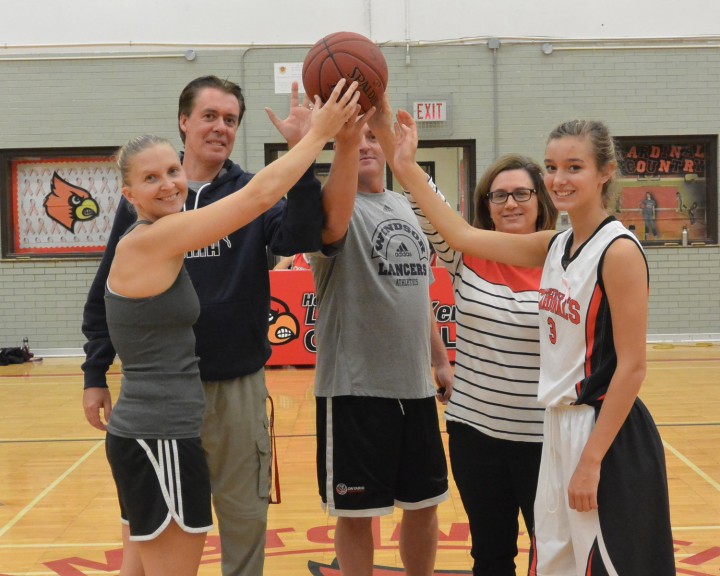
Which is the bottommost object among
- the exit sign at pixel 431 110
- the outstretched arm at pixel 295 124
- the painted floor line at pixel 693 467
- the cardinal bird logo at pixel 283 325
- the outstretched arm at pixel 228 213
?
the painted floor line at pixel 693 467

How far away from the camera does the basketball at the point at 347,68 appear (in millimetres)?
2684

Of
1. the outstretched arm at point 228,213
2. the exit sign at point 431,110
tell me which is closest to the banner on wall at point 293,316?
the exit sign at point 431,110

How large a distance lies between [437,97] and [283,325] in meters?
3.81

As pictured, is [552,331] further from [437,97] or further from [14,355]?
[14,355]

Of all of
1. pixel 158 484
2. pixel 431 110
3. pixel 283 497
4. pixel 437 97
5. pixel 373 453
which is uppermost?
pixel 437 97

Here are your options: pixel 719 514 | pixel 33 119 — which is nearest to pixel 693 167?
pixel 719 514

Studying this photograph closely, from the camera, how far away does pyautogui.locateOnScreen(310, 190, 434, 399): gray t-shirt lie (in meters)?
3.01

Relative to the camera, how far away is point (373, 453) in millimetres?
3025

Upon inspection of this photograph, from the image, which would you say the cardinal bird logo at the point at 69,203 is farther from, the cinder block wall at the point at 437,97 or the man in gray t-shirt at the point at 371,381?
A: the man in gray t-shirt at the point at 371,381

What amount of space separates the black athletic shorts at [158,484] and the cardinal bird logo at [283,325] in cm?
689

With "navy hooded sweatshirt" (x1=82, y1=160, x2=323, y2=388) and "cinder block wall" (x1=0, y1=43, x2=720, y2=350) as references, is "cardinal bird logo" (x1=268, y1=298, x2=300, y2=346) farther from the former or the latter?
"navy hooded sweatshirt" (x1=82, y1=160, x2=323, y2=388)

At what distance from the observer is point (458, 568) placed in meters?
3.62

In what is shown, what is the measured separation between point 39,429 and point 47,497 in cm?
199

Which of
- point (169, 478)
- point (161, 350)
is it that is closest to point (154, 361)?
point (161, 350)
